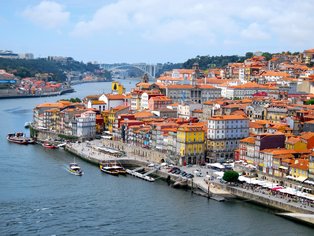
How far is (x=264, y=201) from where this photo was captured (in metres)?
20.9

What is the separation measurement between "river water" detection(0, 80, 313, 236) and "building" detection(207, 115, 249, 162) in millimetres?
3908

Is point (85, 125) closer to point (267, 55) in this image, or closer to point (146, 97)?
point (146, 97)

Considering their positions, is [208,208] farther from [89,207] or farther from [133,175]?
[133,175]

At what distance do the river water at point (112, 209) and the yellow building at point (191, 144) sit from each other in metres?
2.65

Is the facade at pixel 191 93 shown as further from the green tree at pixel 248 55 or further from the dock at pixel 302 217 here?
the green tree at pixel 248 55

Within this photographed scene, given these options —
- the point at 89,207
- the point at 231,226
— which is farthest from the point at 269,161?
the point at 89,207

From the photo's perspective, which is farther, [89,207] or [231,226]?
[89,207]

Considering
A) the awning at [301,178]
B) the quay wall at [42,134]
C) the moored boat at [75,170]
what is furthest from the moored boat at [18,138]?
the awning at [301,178]

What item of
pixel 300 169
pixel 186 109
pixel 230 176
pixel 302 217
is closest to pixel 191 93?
pixel 186 109

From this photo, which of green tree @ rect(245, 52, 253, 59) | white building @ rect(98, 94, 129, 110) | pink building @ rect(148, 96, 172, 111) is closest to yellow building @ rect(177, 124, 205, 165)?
pink building @ rect(148, 96, 172, 111)

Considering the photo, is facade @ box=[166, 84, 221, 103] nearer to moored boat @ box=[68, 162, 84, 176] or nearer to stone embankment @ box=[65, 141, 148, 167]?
stone embankment @ box=[65, 141, 148, 167]

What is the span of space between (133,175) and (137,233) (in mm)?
8152

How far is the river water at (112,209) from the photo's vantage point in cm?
1836

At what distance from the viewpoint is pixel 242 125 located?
28688 millimetres
